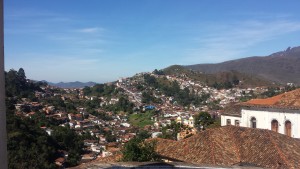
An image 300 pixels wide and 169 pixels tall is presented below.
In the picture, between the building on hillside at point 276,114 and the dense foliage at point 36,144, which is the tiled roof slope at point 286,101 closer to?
the building on hillside at point 276,114

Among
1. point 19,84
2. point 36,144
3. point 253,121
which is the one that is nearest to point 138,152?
point 253,121

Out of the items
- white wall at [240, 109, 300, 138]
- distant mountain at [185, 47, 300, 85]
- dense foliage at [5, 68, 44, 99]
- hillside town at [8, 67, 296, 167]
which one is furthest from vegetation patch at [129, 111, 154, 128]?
distant mountain at [185, 47, 300, 85]

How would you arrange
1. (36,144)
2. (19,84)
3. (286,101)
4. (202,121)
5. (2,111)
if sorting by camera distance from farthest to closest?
1. (19,84)
2. (202,121)
3. (36,144)
4. (286,101)
5. (2,111)

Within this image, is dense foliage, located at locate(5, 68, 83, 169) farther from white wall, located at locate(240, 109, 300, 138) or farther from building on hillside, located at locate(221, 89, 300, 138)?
building on hillside, located at locate(221, 89, 300, 138)

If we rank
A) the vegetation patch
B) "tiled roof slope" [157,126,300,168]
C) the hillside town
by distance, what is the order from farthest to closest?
the vegetation patch
the hillside town
"tiled roof slope" [157,126,300,168]

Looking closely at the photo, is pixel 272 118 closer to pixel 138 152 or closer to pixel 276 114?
pixel 276 114

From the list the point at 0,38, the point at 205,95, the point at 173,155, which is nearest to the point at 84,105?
the point at 205,95

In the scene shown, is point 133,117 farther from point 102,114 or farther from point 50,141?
point 50,141
